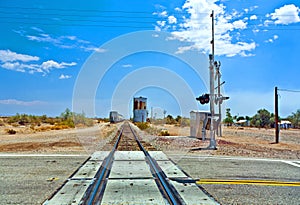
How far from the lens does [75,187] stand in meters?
6.59

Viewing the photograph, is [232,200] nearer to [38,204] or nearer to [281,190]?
[281,190]

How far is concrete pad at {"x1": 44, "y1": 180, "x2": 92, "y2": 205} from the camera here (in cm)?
557

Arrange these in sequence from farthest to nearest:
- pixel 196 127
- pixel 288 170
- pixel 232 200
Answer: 1. pixel 196 127
2. pixel 288 170
3. pixel 232 200

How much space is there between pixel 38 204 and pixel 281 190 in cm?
533

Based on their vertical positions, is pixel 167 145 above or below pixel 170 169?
above

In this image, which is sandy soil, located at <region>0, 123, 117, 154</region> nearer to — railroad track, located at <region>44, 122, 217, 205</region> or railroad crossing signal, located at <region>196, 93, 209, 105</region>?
railroad track, located at <region>44, 122, 217, 205</region>

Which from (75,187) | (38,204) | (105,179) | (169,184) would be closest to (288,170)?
(169,184)

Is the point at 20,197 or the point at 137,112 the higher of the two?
the point at 137,112

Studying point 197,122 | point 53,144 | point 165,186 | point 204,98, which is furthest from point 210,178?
point 197,122

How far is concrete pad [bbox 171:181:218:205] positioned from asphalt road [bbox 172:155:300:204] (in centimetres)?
22

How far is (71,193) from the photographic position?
20.1 feet

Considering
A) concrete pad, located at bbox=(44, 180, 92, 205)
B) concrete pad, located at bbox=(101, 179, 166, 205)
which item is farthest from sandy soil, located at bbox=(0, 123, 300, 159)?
concrete pad, located at bbox=(101, 179, 166, 205)

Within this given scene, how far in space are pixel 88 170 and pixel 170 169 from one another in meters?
2.49

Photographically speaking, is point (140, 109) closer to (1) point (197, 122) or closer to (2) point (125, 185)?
(1) point (197, 122)
